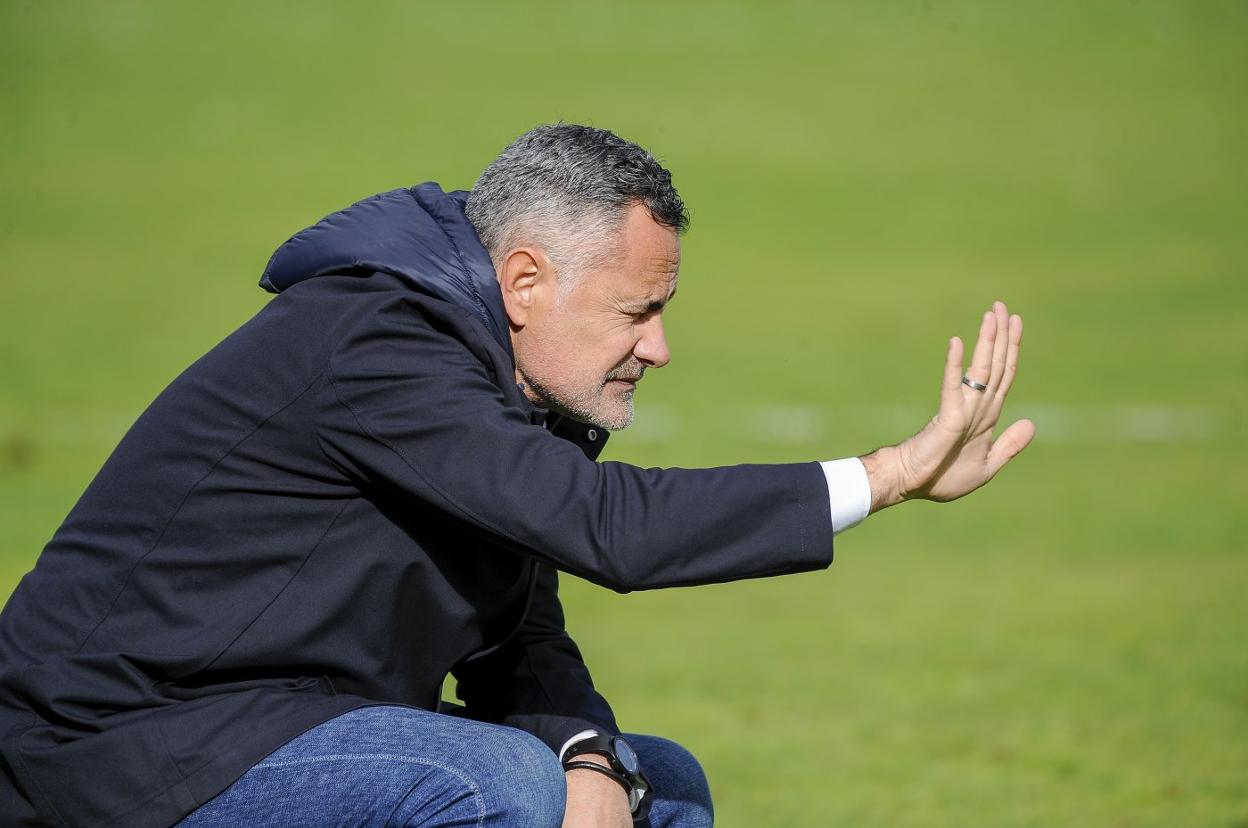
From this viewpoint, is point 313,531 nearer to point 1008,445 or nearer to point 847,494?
point 847,494

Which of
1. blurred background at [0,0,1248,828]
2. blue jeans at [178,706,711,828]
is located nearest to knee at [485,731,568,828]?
blue jeans at [178,706,711,828]

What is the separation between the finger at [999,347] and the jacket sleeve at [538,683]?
1.07 meters

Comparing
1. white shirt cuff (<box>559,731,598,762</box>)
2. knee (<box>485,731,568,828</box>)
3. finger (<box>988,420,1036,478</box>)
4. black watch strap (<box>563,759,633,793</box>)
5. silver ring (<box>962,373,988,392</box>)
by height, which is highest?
silver ring (<box>962,373,988,392</box>)

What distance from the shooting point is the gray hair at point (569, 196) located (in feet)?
11.3

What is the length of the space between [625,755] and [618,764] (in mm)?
39

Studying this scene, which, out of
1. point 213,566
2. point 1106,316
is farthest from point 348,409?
point 1106,316

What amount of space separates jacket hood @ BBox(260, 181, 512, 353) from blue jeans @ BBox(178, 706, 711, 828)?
0.77m

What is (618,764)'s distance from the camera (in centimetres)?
342

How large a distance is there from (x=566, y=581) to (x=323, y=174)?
12.3 metres

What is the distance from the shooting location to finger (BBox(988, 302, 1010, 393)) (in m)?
3.17

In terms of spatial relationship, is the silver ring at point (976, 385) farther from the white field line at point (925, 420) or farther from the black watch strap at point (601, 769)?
the white field line at point (925, 420)

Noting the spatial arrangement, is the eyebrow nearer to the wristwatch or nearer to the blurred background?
the wristwatch

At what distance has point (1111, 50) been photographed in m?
24.6

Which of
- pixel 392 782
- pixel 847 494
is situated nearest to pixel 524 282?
pixel 847 494
